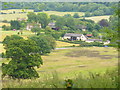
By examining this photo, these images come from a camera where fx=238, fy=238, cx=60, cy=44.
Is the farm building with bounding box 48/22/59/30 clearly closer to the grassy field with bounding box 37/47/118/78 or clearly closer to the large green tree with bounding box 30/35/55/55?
the large green tree with bounding box 30/35/55/55

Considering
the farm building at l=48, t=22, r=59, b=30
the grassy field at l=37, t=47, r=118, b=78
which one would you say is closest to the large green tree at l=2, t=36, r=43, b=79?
the grassy field at l=37, t=47, r=118, b=78

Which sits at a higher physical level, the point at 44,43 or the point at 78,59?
the point at 44,43

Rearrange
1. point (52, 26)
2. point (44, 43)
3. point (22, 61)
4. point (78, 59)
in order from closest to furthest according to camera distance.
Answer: point (22, 61) < point (78, 59) < point (44, 43) < point (52, 26)

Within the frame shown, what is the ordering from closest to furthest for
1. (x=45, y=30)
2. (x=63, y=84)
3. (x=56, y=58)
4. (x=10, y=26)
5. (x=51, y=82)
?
(x=63, y=84), (x=51, y=82), (x=56, y=58), (x=10, y=26), (x=45, y=30)

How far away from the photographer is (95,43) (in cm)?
1507

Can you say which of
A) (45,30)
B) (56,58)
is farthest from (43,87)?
(45,30)

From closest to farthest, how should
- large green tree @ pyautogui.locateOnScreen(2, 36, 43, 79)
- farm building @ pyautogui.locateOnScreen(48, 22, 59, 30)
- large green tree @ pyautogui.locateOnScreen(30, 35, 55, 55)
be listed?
large green tree @ pyautogui.locateOnScreen(2, 36, 43, 79) → large green tree @ pyautogui.locateOnScreen(30, 35, 55, 55) → farm building @ pyautogui.locateOnScreen(48, 22, 59, 30)

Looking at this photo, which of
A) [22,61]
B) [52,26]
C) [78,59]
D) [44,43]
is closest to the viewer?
[22,61]

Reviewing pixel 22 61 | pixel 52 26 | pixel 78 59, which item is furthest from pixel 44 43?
pixel 22 61

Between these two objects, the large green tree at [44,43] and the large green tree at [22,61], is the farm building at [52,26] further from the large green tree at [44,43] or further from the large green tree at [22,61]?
the large green tree at [22,61]

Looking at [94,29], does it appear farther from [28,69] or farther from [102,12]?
[28,69]

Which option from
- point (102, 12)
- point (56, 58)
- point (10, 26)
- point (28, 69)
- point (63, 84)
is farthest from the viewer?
point (102, 12)

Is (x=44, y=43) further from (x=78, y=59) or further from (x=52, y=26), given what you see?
(x=52, y=26)

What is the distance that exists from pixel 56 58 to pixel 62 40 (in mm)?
3477
